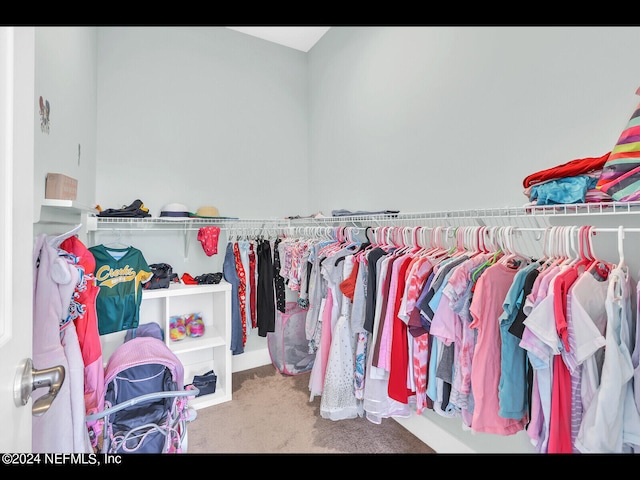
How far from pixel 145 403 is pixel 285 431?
909mm

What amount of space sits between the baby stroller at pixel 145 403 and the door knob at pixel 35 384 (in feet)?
2.57

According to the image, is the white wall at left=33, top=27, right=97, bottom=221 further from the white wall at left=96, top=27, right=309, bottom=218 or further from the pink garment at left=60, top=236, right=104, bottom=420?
the pink garment at left=60, top=236, right=104, bottom=420

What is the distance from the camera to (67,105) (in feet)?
5.08

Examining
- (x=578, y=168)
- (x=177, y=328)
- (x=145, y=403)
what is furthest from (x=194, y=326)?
(x=578, y=168)

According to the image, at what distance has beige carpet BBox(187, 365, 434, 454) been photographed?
1.91 meters

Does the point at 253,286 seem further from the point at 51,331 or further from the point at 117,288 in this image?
the point at 51,331

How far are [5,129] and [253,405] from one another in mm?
2315

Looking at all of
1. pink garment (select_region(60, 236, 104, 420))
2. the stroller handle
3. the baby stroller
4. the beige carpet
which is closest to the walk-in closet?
the beige carpet

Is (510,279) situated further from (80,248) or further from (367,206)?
(80,248)

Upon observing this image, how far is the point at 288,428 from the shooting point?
2080 mm

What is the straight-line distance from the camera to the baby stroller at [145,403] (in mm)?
1450

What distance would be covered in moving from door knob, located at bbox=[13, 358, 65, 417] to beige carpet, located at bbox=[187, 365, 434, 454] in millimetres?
1518
